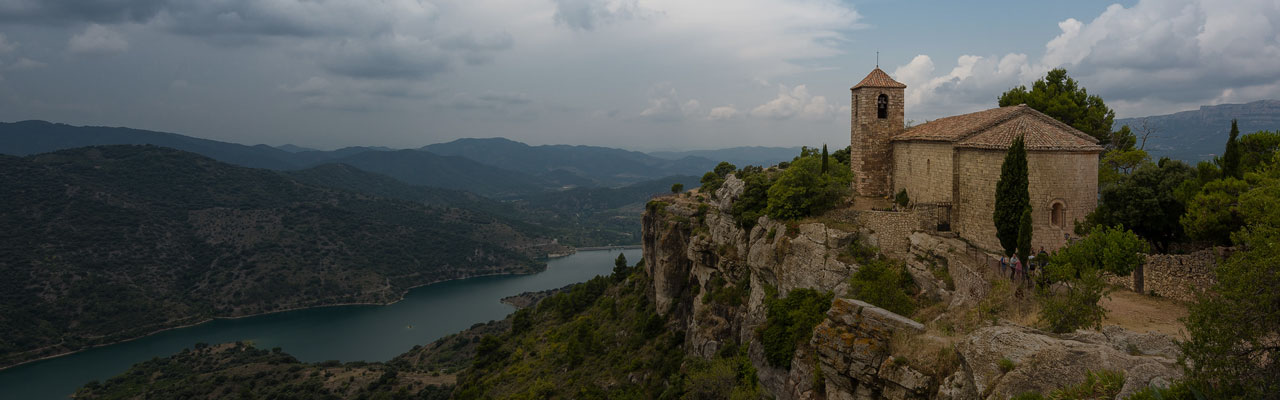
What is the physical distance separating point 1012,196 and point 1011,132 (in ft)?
11.4

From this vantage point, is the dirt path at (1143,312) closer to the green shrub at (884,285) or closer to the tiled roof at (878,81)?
the green shrub at (884,285)

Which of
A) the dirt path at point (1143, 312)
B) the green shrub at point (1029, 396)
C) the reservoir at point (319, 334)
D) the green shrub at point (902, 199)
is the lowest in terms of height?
the reservoir at point (319, 334)

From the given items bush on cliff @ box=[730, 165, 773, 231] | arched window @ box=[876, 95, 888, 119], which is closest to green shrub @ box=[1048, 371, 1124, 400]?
arched window @ box=[876, 95, 888, 119]

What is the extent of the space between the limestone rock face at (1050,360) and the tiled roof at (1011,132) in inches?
514

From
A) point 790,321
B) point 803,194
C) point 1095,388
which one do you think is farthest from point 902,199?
point 1095,388

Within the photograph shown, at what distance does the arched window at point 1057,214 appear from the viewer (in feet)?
77.3

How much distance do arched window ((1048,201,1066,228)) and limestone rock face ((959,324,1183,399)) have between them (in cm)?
1257

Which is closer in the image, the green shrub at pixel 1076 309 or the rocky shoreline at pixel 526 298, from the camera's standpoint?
the green shrub at pixel 1076 309

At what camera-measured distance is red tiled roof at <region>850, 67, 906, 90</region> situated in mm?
34219

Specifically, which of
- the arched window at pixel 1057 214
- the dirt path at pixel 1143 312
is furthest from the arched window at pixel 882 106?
the dirt path at pixel 1143 312

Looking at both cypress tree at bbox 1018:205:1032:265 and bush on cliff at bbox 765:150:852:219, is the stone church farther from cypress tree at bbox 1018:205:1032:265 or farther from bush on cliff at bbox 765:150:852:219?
bush on cliff at bbox 765:150:852:219

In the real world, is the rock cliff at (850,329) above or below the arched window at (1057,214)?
below

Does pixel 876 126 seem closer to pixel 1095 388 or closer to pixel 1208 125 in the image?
pixel 1095 388

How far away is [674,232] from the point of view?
162 feet
